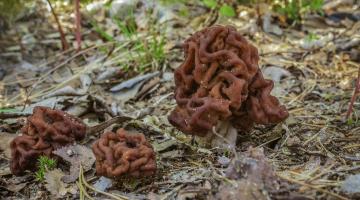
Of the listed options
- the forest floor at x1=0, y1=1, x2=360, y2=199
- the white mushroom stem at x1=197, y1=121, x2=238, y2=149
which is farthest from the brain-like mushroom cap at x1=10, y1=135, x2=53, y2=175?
the white mushroom stem at x1=197, y1=121, x2=238, y2=149

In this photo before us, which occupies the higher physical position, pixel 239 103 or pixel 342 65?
pixel 239 103

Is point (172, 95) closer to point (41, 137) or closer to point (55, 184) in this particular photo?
point (41, 137)

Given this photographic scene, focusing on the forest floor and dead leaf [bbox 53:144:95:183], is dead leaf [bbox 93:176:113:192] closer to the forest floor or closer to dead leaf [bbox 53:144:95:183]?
the forest floor

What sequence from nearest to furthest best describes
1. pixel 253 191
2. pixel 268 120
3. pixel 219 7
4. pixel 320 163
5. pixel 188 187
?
pixel 253 191
pixel 188 187
pixel 320 163
pixel 268 120
pixel 219 7

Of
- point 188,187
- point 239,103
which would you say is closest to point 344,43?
point 239,103

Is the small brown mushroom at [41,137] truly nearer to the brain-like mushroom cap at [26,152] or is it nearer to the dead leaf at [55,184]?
the brain-like mushroom cap at [26,152]

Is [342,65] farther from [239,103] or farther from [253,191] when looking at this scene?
[253,191]
